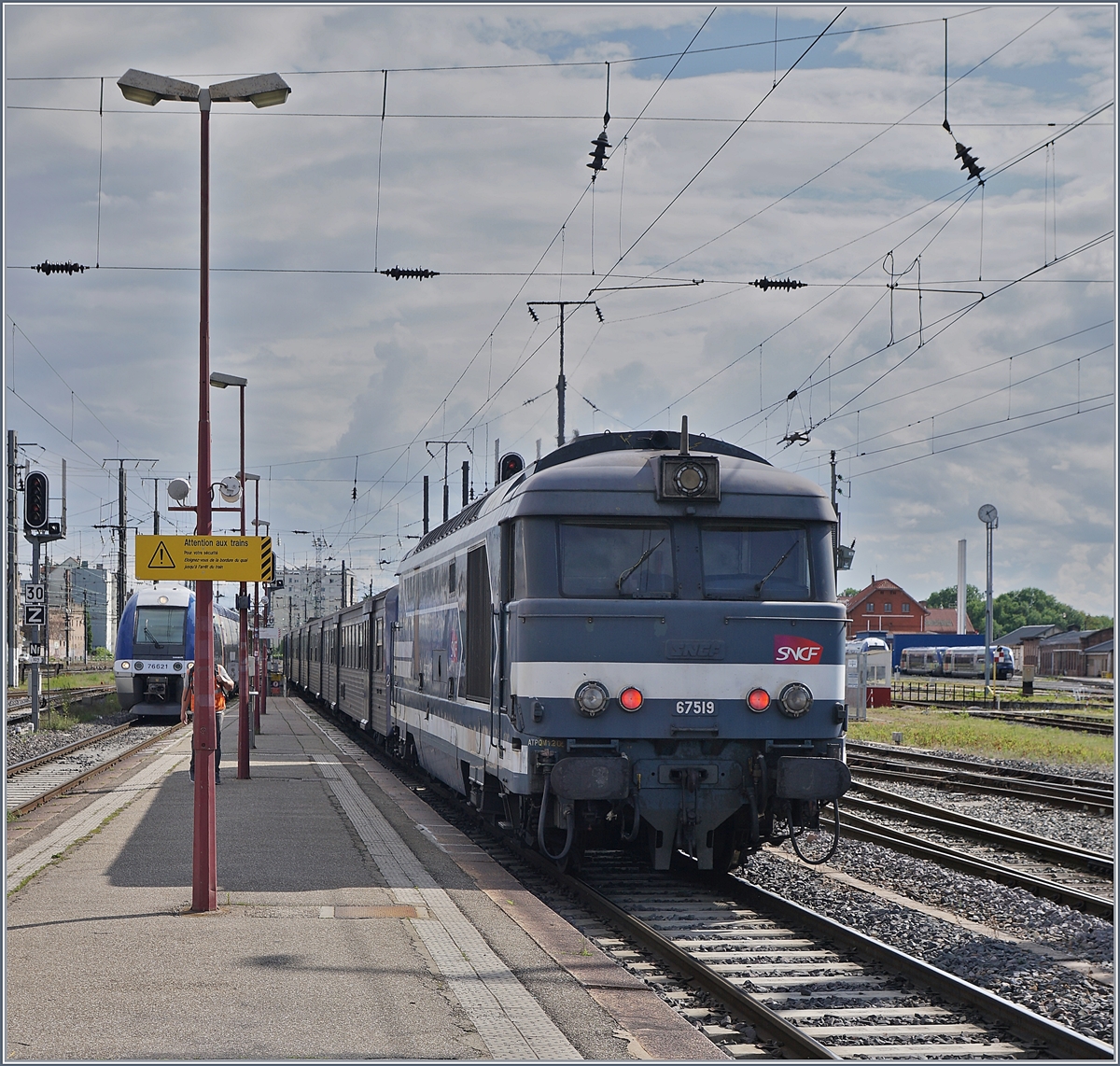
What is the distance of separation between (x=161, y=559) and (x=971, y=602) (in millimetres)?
183793

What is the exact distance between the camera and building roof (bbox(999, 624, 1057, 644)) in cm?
10938

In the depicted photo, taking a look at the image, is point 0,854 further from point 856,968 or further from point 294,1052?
point 856,968

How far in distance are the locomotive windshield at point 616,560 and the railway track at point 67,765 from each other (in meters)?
9.16

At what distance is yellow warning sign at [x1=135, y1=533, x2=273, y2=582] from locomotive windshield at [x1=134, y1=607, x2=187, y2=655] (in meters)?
25.7

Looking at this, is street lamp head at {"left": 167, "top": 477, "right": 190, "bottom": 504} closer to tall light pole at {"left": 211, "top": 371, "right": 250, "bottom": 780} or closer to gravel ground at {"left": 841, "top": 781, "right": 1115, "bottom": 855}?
tall light pole at {"left": 211, "top": 371, "right": 250, "bottom": 780}

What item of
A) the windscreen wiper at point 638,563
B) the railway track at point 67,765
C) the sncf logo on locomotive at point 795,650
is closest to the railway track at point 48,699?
the railway track at point 67,765

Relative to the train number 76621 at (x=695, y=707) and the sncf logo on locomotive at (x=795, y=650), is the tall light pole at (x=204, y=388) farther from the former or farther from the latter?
the sncf logo on locomotive at (x=795, y=650)

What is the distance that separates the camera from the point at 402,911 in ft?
30.9

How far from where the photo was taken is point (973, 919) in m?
10.4

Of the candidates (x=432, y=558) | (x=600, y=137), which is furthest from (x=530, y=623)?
(x=600, y=137)

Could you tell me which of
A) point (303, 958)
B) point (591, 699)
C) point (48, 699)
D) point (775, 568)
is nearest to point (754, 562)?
point (775, 568)

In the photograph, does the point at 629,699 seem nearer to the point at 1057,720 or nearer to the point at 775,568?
the point at 775,568

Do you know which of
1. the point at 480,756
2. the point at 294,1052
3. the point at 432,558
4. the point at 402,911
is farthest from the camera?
the point at 432,558

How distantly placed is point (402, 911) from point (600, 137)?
30.3 ft
